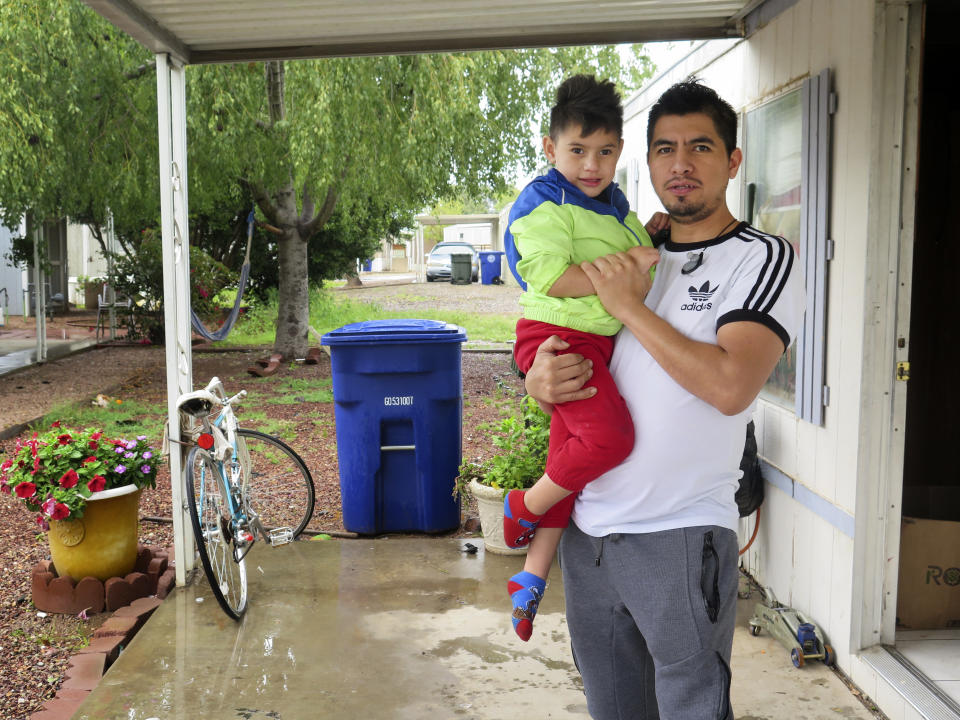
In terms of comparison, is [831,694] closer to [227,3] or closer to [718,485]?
[718,485]

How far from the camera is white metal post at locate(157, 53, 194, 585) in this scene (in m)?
4.32

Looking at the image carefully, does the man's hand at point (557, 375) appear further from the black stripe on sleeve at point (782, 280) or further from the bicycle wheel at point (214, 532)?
the bicycle wheel at point (214, 532)

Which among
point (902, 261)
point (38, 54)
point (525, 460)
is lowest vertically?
point (525, 460)

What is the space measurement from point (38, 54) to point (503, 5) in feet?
23.5

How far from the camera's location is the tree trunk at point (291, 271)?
42.4ft

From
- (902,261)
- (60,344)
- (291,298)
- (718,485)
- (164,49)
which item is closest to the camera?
(718,485)

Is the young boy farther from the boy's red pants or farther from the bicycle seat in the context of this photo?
the bicycle seat

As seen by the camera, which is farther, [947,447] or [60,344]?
[60,344]

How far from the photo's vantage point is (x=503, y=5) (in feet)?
13.1

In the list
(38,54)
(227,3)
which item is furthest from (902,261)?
(38,54)

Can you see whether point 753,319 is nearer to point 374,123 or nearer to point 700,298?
point 700,298

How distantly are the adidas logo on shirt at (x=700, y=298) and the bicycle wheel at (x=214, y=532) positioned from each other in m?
2.84

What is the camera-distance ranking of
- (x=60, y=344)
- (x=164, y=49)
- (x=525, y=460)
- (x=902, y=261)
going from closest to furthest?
1. (x=902, y=261)
2. (x=164, y=49)
3. (x=525, y=460)
4. (x=60, y=344)

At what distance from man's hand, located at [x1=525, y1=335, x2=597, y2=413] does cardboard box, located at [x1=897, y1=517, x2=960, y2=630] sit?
235 cm
